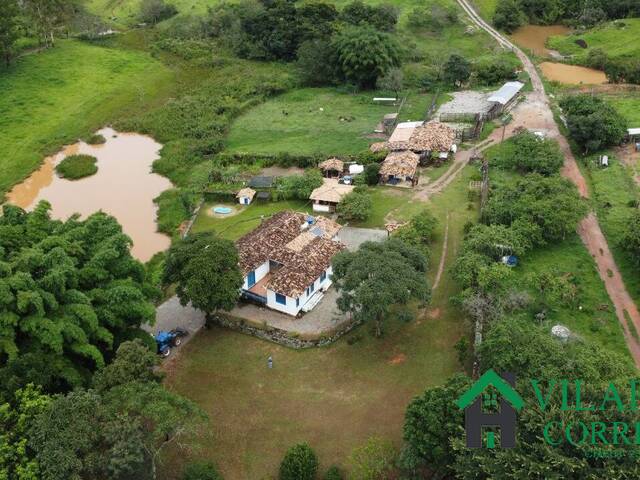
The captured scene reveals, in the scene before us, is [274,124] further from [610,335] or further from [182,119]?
[610,335]

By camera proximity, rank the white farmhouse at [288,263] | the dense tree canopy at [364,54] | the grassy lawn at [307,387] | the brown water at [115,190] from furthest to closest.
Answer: the dense tree canopy at [364,54] < the brown water at [115,190] < the white farmhouse at [288,263] < the grassy lawn at [307,387]

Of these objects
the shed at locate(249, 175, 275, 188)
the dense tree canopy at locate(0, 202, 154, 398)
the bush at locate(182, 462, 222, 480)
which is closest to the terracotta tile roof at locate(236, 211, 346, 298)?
the dense tree canopy at locate(0, 202, 154, 398)

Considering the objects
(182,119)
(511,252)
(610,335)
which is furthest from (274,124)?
(610,335)

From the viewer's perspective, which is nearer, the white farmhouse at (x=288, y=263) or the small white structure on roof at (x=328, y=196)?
the white farmhouse at (x=288, y=263)

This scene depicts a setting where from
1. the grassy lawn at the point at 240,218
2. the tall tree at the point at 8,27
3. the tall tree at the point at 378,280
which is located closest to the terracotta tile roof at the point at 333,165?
the grassy lawn at the point at 240,218

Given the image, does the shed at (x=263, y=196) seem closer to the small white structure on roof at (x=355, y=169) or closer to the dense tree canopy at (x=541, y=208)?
the small white structure on roof at (x=355, y=169)

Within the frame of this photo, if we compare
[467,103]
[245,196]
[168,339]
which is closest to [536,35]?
[467,103]

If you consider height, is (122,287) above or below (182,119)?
above
